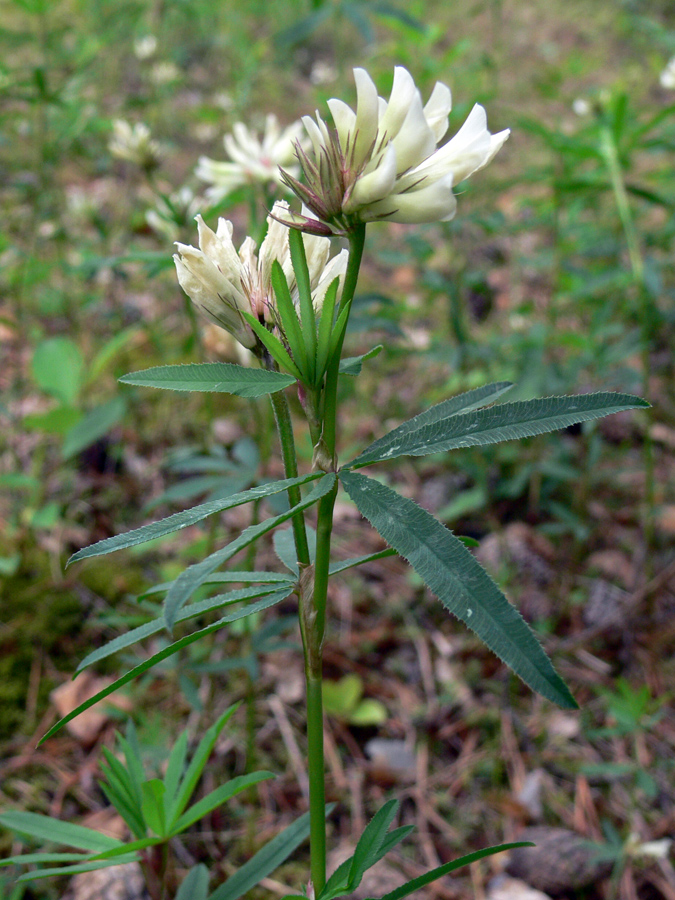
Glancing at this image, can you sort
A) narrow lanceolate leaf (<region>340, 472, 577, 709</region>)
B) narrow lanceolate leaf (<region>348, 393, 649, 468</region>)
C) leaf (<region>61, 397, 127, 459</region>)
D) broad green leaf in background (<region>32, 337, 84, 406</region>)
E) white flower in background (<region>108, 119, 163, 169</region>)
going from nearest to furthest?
narrow lanceolate leaf (<region>340, 472, 577, 709</region>)
narrow lanceolate leaf (<region>348, 393, 649, 468</region>)
white flower in background (<region>108, 119, 163, 169</region>)
leaf (<region>61, 397, 127, 459</region>)
broad green leaf in background (<region>32, 337, 84, 406</region>)

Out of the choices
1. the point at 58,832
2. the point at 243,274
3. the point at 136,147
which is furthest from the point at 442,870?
the point at 136,147

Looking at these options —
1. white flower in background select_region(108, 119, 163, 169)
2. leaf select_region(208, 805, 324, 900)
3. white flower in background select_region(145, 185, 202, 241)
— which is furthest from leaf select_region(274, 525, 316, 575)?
white flower in background select_region(108, 119, 163, 169)

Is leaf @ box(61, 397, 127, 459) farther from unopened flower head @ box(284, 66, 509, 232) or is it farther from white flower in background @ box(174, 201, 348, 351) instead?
unopened flower head @ box(284, 66, 509, 232)

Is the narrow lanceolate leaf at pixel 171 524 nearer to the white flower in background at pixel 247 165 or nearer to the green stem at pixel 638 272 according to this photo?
the white flower in background at pixel 247 165

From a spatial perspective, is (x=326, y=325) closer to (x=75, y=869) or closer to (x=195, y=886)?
(x=75, y=869)

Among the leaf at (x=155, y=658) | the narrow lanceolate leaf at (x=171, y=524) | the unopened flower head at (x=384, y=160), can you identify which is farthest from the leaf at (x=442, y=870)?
the unopened flower head at (x=384, y=160)
